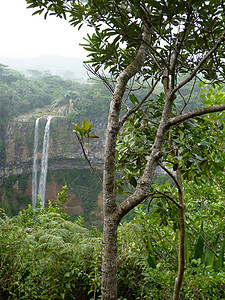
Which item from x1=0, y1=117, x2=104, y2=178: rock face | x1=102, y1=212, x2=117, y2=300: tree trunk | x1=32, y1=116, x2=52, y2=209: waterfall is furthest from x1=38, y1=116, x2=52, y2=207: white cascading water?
x1=102, y1=212, x2=117, y2=300: tree trunk

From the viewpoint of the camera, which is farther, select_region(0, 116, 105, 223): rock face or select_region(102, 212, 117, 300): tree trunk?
select_region(0, 116, 105, 223): rock face

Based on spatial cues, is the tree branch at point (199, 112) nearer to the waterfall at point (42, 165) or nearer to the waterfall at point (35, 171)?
the waterfall at point (42, 165)

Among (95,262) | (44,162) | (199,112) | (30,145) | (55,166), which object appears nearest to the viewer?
(199,112)

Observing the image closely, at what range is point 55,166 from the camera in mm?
15617

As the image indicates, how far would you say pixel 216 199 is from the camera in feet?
6.22

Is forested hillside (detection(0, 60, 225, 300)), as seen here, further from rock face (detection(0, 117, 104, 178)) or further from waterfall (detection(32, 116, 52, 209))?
rock face (detection(0, 117, 104, 178))

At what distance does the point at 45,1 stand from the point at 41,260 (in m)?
1.48

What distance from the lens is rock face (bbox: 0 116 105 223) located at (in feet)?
45.4

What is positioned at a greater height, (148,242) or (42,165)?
(148,242)

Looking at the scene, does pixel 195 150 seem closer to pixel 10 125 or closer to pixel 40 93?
pixel 10 125

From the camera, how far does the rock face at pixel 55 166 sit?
13.9 meters

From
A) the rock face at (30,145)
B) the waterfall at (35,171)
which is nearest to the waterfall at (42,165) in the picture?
the waterfall at (35,171)

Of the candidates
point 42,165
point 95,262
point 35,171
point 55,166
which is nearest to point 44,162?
point 42,165

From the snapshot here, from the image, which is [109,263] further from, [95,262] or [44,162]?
[44,162]
